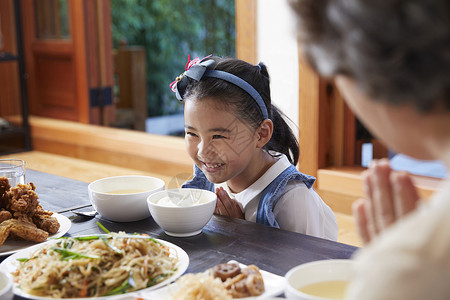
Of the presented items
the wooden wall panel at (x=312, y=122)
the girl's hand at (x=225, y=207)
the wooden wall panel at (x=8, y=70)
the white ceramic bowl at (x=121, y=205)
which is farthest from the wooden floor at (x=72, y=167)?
the white ceramic bowl at (x=121, y=205)

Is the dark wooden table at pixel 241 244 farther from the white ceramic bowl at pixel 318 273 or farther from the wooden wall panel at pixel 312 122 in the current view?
the wooden wall panel at pixel 312 122

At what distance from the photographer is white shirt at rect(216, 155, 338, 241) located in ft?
5.42

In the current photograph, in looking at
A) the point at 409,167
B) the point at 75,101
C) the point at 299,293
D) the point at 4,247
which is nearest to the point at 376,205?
the point at 299,293

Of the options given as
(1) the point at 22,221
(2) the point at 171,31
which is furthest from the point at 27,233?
(2) the point at 171,31

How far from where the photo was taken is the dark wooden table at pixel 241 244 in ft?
3.98

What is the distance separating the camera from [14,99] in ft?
18.8

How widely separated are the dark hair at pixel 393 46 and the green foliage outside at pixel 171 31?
6.69m

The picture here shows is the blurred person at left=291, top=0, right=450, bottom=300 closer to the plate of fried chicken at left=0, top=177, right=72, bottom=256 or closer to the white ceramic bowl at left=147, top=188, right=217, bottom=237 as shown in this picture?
the white ceramic bowl at left=147, top=188, right=217, bottom=237

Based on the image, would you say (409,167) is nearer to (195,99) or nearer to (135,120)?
(195,99)

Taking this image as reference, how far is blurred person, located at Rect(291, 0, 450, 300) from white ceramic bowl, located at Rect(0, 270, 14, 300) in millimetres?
669

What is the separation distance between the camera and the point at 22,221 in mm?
1362

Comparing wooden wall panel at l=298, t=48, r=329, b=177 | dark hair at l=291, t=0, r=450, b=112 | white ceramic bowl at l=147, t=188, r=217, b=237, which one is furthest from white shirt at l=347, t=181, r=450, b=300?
wooden wall panel at l=298, t=48, r=329, b=177

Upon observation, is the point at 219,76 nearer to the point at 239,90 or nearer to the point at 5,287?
the point at 239,90

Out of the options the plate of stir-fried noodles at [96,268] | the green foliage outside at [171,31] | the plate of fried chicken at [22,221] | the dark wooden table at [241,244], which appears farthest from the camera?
the green foliage outside at [171,31]
